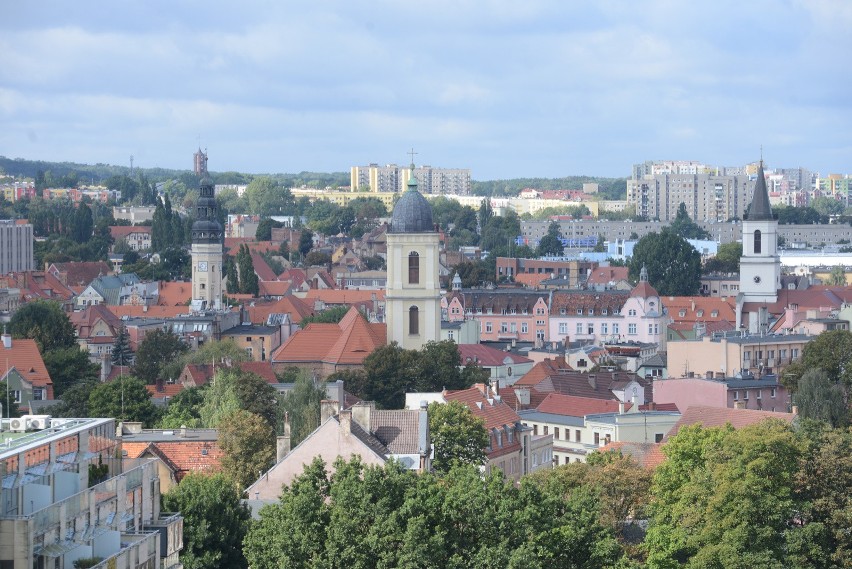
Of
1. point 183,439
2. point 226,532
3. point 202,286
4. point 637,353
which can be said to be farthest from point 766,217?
point 226,532

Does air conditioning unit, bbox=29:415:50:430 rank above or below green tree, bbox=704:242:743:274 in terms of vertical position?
above

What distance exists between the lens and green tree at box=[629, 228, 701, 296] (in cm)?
15312

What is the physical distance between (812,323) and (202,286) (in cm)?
4401

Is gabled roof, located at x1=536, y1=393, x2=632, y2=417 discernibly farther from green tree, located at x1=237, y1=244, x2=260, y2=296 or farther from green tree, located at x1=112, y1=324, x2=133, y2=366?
green tree, located at x1=237, y1=244, x2=260, y2=296

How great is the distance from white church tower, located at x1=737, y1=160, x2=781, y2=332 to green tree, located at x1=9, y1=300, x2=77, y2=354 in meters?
42.0

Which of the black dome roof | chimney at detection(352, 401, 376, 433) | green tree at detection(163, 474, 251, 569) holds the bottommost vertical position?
green tree at detection(163, 474, 251, 569)

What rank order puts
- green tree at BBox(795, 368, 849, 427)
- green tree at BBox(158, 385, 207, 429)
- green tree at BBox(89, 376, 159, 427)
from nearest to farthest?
green tree at BBox(158, 385, 207, 429) → green tree at BBox(89, 376, 159, 427) → green tree at BBox(795, 368, 849, 427)

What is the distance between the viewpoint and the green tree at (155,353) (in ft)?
298

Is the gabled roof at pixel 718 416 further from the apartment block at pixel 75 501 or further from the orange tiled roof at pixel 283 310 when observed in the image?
the orange tiled roof at pixel 283 310

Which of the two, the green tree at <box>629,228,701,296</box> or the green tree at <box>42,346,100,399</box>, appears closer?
the green tree at <box>42,346,100,399</box>

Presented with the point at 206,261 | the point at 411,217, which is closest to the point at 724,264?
the point at 206,261

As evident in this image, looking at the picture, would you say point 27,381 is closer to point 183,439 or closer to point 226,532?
point 183,439

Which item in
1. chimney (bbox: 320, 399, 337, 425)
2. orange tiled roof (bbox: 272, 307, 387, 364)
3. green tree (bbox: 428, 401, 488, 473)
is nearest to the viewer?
chimney (bbox: 320, 399, 337, 425)

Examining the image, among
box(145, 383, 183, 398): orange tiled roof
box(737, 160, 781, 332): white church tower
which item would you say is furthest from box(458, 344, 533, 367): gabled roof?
box(737, 160, 781, 332): white church tower
